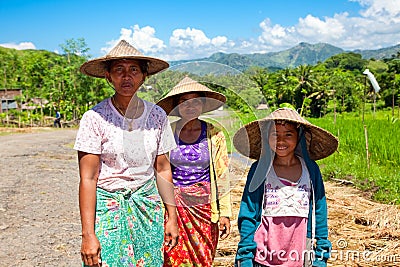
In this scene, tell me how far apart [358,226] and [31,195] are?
400 cm

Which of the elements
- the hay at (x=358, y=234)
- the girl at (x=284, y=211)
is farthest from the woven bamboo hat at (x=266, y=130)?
the hay at (x=358, y=234)

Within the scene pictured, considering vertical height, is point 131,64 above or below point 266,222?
above

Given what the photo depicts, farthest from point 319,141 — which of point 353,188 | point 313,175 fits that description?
point 353,188

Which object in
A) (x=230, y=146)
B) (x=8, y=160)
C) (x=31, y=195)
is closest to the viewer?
(x=230, y=146)

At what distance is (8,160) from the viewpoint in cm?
909

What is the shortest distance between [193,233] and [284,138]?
759 mm

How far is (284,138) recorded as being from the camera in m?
1.86

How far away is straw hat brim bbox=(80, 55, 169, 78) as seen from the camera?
1.80 metres

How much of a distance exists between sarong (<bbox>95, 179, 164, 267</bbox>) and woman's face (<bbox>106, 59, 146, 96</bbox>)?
1.27 feet

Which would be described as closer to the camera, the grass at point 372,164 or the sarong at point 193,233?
the sarong at point 193,233

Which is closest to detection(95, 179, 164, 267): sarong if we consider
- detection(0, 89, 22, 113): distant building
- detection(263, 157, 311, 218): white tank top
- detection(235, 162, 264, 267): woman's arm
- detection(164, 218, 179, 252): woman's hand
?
detection(164, 218, 179, 252): woman's hand

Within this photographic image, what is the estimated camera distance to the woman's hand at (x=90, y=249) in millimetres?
1660

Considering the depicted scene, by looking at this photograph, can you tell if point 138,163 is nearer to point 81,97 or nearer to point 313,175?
point 313,175

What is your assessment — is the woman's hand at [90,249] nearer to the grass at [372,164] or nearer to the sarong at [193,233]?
the sarong at [193,233]
